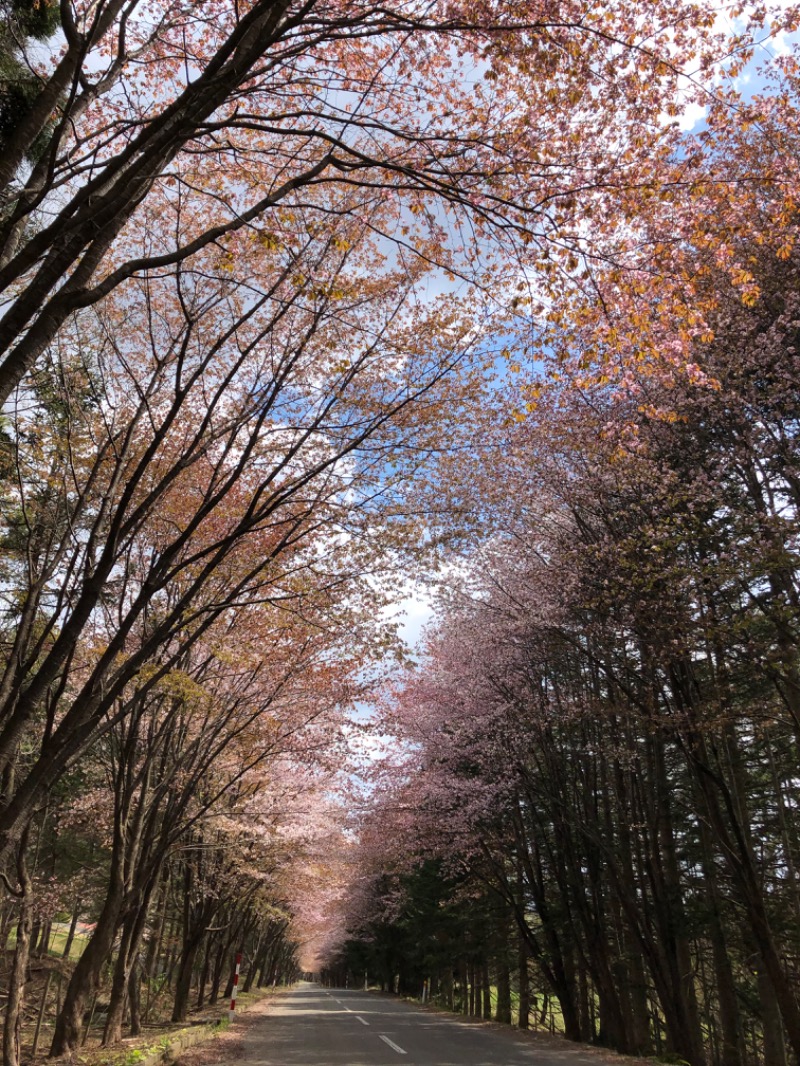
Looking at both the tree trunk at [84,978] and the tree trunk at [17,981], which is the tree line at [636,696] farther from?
the tree trunk at [84,978]

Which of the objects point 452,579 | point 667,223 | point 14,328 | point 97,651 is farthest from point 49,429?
point 452,579

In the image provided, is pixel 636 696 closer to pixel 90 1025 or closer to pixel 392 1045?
pixel 392 1045

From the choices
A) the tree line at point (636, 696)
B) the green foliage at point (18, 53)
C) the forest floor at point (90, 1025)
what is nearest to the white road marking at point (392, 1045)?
the forest floor at point (90, 1025)

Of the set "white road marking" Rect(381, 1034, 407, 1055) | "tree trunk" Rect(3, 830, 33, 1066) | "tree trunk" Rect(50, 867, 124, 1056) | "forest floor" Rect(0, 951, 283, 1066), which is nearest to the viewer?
"tree trunk" Rect(3, 830, 33, 1066)

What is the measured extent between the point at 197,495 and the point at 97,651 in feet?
10.5

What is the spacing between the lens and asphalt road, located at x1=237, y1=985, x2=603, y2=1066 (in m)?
9.27

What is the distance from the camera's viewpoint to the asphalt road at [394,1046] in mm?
9273

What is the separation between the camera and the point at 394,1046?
1102cm

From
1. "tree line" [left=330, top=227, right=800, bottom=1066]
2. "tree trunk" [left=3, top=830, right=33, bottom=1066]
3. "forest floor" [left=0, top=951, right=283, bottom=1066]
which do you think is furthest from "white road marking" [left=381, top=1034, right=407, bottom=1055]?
"tree trunk" [left=3, top=830, right=33, bottom=1066]

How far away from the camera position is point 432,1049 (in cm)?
A: 1061

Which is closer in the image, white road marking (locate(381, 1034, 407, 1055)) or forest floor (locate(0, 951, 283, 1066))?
forest floor (locate(0, 951, 283, 1066))

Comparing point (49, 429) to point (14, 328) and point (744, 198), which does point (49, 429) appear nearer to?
point (14, 328)

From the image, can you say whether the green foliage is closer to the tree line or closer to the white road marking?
the tree line

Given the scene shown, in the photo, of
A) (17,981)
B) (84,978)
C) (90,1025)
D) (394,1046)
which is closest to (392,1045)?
(394,1046)
